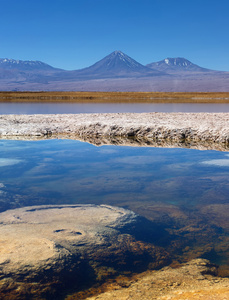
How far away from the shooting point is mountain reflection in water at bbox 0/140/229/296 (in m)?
2.29

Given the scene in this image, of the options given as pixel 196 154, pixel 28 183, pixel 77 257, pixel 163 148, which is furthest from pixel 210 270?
pixel 163 148

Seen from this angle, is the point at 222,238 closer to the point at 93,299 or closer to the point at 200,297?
the point at 200,297

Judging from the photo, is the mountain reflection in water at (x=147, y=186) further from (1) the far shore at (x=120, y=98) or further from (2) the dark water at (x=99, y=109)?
(1) the far shore at (x=120, y=98)

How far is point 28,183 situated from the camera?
11.4 ft

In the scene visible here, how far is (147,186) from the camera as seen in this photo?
3.38 metres

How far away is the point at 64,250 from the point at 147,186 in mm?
1447

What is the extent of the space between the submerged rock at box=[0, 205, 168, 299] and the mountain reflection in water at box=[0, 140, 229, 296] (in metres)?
0.16

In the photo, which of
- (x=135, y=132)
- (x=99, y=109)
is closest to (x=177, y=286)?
(x=135, y=132)

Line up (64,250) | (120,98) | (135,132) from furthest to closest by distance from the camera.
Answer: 1. (120,98)
2. (135,132)
3. (64,250)

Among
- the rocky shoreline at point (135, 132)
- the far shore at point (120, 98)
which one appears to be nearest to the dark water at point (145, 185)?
the rocky shoreline at point (135, 132)

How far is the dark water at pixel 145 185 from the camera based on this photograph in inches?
92.2

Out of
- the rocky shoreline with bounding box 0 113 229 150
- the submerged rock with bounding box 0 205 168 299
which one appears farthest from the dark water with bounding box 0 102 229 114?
the submerged rock with bounding box 0 205 168 299

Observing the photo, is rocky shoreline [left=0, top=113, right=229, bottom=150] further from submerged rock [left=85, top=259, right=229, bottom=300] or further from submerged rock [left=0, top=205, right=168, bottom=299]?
submerged rock [left=85, top=259, right=229, bottom=300]

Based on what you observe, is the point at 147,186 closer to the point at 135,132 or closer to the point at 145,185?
the point at 145,185
